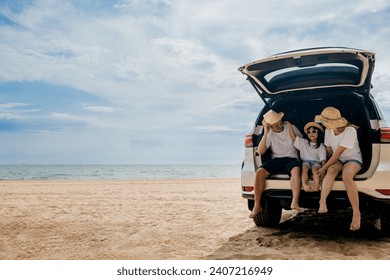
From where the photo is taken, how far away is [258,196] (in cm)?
443

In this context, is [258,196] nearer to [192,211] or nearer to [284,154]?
[284,154]

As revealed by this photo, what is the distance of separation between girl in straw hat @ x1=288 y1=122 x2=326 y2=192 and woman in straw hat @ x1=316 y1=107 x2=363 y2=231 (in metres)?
0.09

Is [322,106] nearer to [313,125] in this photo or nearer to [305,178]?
[313,125]

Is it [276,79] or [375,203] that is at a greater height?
[276,79]

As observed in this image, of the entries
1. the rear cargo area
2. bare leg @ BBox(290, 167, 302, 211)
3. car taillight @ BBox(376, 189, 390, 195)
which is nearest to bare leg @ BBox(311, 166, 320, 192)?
bare leg @ BBox(290, 167, 302, 211)

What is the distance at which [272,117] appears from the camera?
4.60m

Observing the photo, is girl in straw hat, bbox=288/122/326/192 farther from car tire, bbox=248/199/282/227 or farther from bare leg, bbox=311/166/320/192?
car tire, bbox=248/199/282/227

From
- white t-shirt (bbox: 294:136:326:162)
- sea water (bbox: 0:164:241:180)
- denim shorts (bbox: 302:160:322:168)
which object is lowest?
sea water (bbox: 0:164:241:180)

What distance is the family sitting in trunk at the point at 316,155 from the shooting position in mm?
4062

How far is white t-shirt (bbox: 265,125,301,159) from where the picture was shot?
464 cm

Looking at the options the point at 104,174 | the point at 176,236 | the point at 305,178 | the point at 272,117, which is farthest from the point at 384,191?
the point at 104,174
